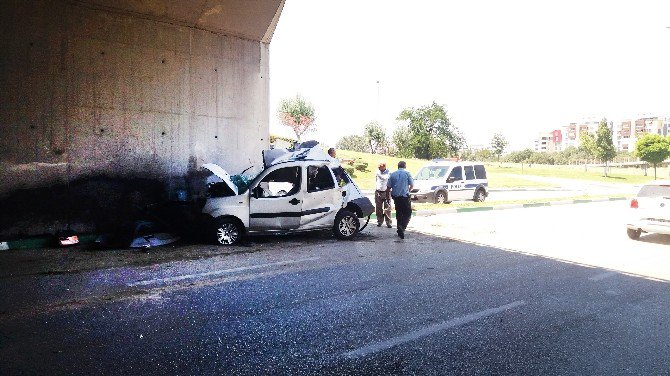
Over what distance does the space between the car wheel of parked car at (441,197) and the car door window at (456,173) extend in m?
0.87

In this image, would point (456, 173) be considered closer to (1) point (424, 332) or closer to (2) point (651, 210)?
(2) point (651, 210)

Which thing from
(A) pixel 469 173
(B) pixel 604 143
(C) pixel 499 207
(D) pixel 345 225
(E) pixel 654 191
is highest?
(B) pixel 604 143

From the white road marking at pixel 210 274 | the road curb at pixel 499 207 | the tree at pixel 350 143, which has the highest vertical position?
the tree at pixel 350 143

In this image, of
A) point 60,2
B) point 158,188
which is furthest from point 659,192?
point 60,2

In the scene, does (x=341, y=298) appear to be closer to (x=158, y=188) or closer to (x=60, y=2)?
(x=158, y=188)

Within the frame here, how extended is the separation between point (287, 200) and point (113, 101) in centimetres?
455

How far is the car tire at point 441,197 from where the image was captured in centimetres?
1845

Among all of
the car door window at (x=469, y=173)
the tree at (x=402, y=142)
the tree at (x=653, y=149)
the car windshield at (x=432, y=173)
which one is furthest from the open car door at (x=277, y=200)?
the tree at (x=402, y=142)

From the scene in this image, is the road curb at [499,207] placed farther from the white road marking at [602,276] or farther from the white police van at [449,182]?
the white road marking at [602,276]

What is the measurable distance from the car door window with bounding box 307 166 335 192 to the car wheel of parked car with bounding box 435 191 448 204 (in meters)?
9.73

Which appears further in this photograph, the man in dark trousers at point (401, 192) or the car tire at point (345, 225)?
the man in dark trousers at point (401, 192)

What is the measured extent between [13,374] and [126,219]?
721 cm

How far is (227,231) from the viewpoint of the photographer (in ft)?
29.1

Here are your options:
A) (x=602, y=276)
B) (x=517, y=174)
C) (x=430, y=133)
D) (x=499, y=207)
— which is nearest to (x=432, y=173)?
(x=499, y=207)
